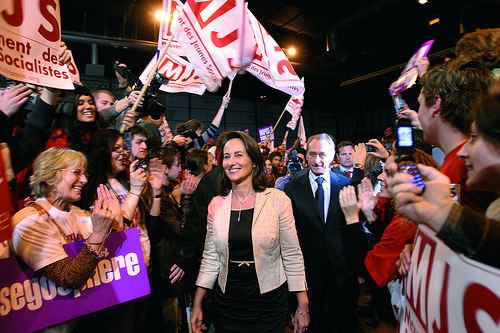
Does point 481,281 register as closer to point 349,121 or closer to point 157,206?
point 157,206

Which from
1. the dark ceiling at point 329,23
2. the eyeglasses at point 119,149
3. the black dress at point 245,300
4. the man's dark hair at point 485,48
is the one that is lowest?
the black dress at point 245,300

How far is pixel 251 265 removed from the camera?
88.3 inches

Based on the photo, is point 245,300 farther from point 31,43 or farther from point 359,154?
point 31,43

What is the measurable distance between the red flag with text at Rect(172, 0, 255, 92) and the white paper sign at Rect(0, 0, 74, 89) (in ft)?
4.17

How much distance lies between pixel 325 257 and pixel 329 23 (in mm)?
10151

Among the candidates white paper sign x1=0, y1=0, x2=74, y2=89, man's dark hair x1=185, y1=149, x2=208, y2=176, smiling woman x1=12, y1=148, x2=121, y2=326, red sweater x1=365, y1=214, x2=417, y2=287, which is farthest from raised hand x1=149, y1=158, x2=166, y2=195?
red sweater x1=365, y1=214, x2=417, y2=287

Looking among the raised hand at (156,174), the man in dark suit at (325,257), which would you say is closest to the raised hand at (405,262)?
the man in dark suit at (325,257)

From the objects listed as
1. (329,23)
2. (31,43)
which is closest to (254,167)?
(31,43)

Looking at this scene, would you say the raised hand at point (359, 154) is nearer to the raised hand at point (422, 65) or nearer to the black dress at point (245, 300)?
the raised hand at point (422, 65)

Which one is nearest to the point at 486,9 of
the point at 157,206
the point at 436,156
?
the point at 436,156

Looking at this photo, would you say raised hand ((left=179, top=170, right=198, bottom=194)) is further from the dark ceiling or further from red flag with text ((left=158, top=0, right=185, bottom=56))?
the dark ceiling

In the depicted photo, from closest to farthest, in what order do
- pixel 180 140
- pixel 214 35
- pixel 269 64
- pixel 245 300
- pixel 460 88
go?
pixel 460 88, pixel 245 300, pixel 214 35, pixel 269 64, pixel 180 140

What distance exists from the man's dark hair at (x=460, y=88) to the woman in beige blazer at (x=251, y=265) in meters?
1.30

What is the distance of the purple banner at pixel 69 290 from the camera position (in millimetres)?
1606
